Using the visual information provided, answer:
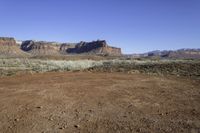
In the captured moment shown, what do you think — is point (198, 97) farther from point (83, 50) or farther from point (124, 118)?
point (83, 50)

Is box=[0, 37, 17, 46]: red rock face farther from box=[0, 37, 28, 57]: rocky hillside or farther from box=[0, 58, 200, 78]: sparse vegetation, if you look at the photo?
box=[0, 58, 200, 78]: sparse vegetation

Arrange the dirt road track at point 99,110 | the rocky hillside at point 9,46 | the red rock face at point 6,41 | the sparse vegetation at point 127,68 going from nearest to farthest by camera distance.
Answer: the dirt road track at point 99,110, the sparse vegetation at point 127,68, the rocky hillside at point 9,46, the red rock face at point 6,41

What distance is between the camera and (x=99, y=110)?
8719mm

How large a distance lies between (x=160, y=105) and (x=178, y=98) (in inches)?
68.6

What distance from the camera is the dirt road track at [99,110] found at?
22.9 ft

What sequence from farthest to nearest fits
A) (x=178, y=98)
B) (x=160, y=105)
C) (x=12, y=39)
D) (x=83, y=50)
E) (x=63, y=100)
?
(x=83, y=50)
(x=12, y=39)
(x=178, y=98)
(x=63, y=100)
(x=160, y=105)

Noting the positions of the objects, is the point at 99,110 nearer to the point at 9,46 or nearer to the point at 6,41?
the point at 9,46

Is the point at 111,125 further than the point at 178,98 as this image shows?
No

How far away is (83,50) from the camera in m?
199

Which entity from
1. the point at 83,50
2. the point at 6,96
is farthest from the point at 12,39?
the point at 6,96

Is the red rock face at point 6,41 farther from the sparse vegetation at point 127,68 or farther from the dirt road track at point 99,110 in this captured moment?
the dirt road track at point 99,110

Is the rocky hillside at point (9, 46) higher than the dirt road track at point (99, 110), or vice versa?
the rocky hillside at point (9, 46)

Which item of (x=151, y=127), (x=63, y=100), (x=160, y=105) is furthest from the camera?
(x=63, y=100)

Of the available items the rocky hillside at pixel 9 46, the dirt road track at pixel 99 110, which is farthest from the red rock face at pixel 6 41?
the dirt road track at pixel 99 110
